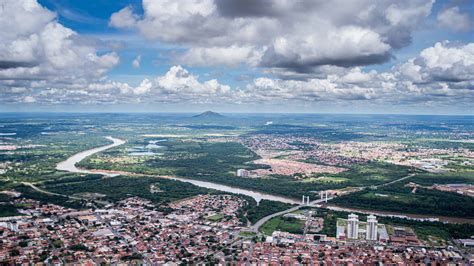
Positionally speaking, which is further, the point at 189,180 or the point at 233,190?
the point at 189,180

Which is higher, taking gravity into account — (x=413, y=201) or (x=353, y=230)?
(x=353, y=230)

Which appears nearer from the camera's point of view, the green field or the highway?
the highway

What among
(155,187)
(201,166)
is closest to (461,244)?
(155,187)

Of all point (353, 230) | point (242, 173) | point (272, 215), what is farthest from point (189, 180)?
point (353, 230)

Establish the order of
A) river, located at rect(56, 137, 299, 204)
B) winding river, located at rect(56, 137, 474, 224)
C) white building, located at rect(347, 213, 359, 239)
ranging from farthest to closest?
river, located at rect(56, 137, 299, 204) < winding river, located at rect(56, 137, 474, 224) < white building, located at rect(347, 213, 359, 239)

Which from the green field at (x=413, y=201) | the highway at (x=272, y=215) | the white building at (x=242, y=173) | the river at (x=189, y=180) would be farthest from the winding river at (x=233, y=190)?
the white building at (x=242, y=173)

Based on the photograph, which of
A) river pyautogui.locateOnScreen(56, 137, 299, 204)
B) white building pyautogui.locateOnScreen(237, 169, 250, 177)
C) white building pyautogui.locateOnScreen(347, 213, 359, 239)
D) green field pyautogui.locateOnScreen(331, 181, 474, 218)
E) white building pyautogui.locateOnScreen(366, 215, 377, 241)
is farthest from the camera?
white building pyautogui.locateOnScreen(237, 169, 250, 177)

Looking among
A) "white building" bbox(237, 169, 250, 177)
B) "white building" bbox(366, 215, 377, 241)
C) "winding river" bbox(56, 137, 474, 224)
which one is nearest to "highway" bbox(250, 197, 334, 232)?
"winding river" bbox(56, 137, 474, 224)

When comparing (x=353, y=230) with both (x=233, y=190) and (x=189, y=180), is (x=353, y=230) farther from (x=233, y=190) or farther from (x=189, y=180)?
(x=189, y=180)

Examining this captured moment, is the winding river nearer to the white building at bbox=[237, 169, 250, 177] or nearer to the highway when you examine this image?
the highway

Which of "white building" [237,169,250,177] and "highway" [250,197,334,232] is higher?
"white building" [237,169,250,177]

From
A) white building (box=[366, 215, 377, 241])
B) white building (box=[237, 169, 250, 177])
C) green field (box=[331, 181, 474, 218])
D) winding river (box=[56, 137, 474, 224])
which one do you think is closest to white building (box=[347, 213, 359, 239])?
white building (box=[366, 215, 377, 241])

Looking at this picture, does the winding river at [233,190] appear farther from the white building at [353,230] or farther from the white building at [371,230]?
the white building at [353,230]
